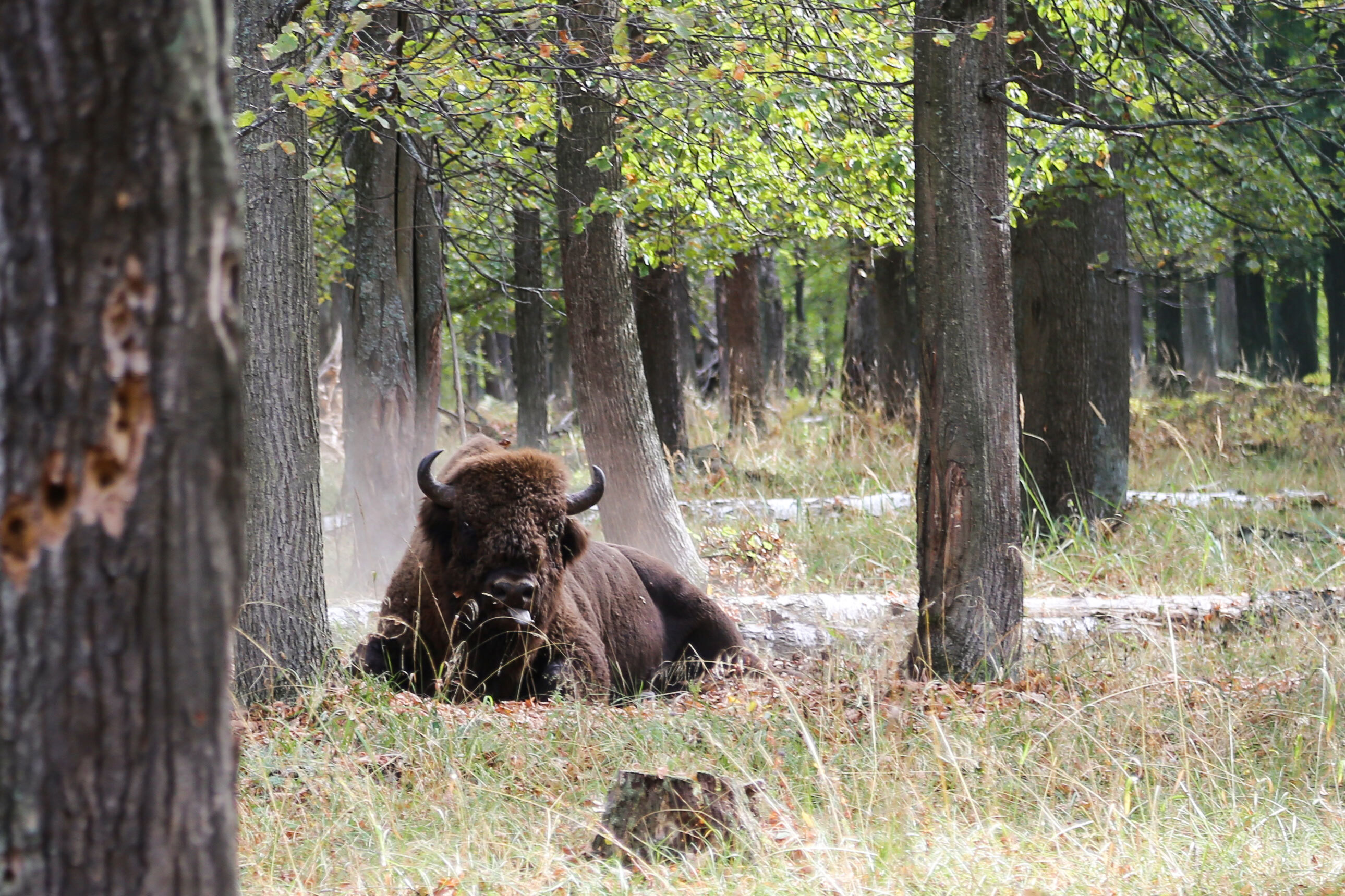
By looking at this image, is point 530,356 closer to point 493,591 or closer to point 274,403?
point 493,591

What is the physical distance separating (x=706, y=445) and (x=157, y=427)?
13.5 m

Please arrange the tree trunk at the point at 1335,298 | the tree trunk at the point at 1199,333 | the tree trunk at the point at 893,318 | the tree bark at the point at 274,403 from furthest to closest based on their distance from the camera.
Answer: the tree trunk at the point at 1199,333
the tree trunk at the point at 1335,298
the tree trunk at the point at 893,318
the tree bark at the point at 274,403

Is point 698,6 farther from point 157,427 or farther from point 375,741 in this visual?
point 157,427

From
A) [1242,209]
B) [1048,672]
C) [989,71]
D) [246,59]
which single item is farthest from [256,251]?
[1242,209]

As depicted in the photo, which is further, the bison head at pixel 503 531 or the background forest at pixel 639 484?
the bison head at pixel 503 531

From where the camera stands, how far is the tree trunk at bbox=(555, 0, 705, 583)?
930 cm

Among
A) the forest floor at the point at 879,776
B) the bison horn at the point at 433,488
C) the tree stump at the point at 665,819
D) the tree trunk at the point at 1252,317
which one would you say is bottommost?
the forest floor at the point at 879,776

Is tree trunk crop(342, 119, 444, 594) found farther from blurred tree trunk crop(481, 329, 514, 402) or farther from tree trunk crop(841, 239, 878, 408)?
blurred tree trunk crop(481, 329, 514, 402)

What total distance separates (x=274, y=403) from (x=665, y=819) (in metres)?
3.10

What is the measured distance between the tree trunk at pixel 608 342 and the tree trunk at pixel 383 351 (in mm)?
1495

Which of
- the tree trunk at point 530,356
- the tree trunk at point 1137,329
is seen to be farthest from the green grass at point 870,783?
the tree trunk at point 1137,329

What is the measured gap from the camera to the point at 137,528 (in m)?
1.85

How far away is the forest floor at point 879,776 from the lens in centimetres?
372

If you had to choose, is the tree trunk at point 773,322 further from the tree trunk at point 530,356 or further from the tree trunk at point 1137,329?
the tree trunk at point 1137,329
